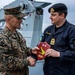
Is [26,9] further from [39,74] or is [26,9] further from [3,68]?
[3,68]

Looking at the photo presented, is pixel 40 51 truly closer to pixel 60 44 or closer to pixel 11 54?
pixel 60 44

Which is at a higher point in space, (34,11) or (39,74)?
(34,11)

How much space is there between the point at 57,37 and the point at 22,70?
1.91 ft

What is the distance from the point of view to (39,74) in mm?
5348

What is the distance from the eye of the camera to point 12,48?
294cm

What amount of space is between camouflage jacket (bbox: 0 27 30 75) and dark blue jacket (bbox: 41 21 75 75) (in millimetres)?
328

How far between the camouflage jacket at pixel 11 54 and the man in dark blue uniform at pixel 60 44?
0.32 meters

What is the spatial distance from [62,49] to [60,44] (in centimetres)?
6

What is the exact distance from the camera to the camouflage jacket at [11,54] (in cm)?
285

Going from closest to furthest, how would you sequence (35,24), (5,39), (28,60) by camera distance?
(5,39) < (28,60) < (35,24)

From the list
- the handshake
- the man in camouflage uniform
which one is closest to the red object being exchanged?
the handshake

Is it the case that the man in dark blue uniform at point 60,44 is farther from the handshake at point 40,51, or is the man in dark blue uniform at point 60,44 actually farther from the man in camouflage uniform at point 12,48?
the man in camouflage uniform at point 12,48

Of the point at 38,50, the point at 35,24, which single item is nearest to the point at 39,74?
the point at 35,24

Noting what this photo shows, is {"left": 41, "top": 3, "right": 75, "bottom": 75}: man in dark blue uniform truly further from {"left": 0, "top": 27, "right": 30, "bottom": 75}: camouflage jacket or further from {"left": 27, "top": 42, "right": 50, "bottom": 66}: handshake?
{"left": 0, "top": 27, "right": 30, "bottom": 75}: camouflage jacket
